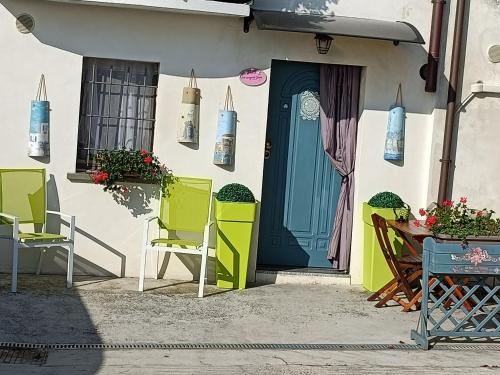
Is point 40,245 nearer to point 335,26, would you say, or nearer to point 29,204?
point 29,204

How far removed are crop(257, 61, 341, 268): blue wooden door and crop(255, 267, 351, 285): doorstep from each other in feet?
0.62

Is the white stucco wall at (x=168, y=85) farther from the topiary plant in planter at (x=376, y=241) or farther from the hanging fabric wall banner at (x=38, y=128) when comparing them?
the topiary plant in planter at (x=376, y=241)

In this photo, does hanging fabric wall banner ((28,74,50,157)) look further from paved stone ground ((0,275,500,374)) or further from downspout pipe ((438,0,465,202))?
downspout pipe ((438,0,465,202))

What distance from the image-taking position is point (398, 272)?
26.8 ft

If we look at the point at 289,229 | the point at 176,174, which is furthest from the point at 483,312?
the point at 176,174

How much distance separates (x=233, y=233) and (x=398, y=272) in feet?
5.47

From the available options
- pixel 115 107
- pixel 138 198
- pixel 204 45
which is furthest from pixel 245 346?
pixel 204 45

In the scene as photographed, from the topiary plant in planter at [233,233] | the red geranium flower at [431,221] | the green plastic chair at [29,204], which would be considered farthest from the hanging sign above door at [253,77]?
the red geranium flower at [431,221]

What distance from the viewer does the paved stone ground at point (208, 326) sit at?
6.37 metres

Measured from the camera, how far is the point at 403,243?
912cm

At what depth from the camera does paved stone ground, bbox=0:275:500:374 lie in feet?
20.9

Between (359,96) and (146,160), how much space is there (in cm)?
239

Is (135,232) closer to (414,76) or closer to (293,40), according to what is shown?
(293,40)

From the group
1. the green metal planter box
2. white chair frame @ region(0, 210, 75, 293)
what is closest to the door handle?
white chair frame @ region(0, 210, 75, 293)
